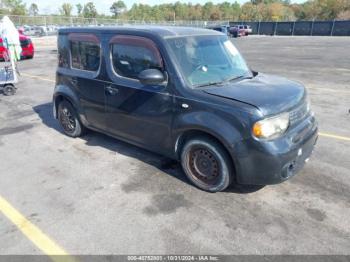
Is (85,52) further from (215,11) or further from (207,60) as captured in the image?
(215,11)

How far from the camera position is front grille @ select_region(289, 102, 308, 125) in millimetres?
3526

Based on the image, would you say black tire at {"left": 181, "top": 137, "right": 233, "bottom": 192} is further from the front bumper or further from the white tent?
the white tent

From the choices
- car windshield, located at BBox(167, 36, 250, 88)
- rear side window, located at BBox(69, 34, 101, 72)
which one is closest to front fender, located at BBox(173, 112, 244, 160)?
car windshield, located at BBox(167, 36, 250, 88)

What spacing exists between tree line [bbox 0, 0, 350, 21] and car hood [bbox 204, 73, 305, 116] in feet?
205

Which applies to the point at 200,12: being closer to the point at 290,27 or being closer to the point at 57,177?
the point at 290,27

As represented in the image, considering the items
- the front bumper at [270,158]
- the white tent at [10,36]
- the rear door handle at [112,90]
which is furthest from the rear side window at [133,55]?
the white tent at [10,36]

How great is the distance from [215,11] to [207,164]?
11925 cm

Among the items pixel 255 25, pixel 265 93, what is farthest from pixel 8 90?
pixel 255 25

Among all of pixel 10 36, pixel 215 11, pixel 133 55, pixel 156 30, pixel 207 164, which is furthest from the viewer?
pixel 215 11

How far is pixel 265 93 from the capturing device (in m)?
3.59

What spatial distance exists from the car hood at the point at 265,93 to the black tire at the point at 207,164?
1.98ft

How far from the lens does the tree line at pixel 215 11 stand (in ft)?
224

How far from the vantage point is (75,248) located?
300 cm

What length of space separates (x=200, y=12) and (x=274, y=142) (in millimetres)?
124121
